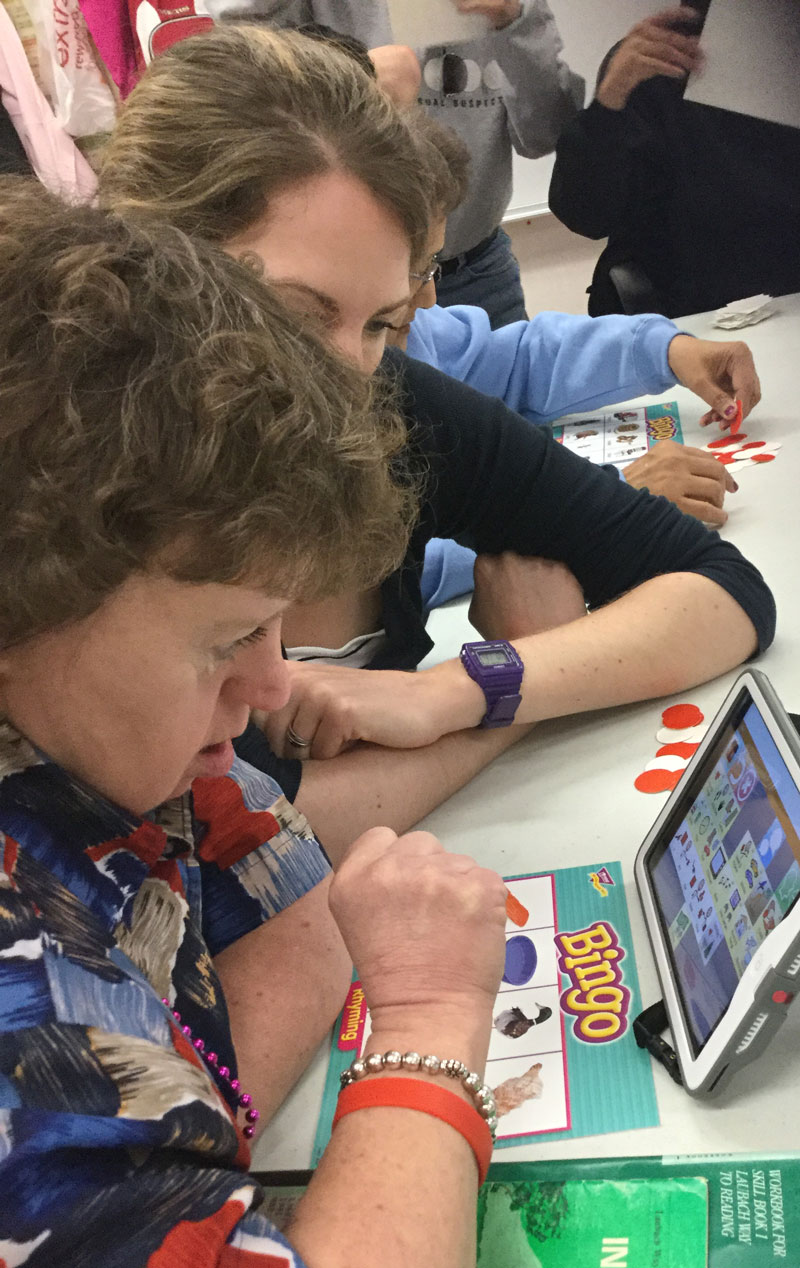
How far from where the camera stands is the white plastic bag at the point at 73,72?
2.25 metres

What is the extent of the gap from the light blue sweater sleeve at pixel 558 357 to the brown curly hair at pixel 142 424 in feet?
4.30

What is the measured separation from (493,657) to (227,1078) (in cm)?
57

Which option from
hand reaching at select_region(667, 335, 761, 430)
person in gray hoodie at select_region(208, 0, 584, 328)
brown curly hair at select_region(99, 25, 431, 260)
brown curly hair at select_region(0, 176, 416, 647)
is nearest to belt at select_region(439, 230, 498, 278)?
person in gray hoodie at select_region(208, 0, 584, 328)

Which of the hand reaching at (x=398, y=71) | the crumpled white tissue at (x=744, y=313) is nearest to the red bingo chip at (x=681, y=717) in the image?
the hand reaching at (x=398, y=71)

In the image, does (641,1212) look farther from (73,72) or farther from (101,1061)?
(73,72)

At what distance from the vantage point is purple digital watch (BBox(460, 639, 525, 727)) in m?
1.09

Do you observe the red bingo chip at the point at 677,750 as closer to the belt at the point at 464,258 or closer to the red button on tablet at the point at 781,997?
the red button on tablet at the point at 781,997

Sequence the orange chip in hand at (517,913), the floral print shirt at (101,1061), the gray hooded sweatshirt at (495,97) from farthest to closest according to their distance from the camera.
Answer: the gray hooded sweatshirt at (495,97)
the orange chip in hand at (517,913)
the floral print shirt at (101,1061)

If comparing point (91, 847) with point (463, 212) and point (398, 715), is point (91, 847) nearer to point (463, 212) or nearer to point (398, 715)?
point (398, 715)

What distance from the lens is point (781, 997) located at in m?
0.61

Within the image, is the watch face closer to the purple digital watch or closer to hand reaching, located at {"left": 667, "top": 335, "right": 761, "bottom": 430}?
the purple digital watch

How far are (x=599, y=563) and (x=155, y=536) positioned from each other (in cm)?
82

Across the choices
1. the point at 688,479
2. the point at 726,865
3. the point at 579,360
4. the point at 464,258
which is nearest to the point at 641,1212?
the point at 726,865

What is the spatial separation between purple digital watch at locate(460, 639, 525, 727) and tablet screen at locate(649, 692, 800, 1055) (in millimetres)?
276
